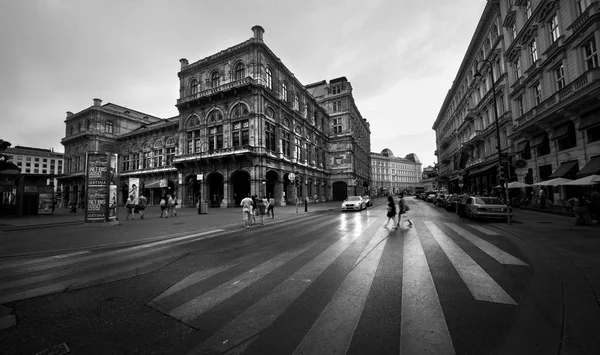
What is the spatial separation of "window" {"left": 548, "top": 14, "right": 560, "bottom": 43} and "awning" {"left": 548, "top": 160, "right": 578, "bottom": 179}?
28.6 ft

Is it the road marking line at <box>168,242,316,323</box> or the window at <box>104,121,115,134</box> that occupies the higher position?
the window at <box>104,121,115,134</box>

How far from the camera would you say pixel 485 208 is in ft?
43.1

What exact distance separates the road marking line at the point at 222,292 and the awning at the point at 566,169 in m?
20.5

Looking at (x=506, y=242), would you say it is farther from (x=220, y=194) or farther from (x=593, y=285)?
(x=220, y=194)

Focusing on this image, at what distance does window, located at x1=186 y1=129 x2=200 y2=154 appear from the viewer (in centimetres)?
3250

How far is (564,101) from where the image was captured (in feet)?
50.4

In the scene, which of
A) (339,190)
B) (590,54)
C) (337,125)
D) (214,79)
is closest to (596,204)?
(590,54)

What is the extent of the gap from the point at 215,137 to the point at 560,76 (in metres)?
31.7

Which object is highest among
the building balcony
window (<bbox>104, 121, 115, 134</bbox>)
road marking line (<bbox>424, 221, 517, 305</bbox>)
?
window (<bbox>104, 121, 115, 134</bbox>)

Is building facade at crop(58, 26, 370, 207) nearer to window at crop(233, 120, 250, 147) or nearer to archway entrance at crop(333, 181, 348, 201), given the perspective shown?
window at crop(233, 120, 250, 147)

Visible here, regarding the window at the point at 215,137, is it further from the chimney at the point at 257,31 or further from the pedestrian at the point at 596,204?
the pedestrian at the point at 596,204

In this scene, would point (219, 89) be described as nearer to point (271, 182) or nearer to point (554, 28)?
point (271, 182)

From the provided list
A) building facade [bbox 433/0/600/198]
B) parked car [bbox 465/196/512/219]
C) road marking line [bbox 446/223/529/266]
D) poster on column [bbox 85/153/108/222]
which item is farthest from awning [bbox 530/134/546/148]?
poster on column [bbox 85/153/108/222]

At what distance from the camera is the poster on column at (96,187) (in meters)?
13.0
